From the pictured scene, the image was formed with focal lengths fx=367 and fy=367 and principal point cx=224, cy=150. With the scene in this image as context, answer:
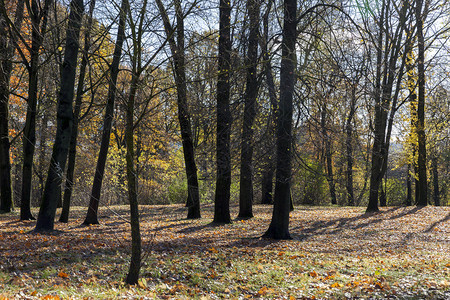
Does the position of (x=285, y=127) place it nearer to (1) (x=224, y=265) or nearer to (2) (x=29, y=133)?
(1) (x=224, y=265)

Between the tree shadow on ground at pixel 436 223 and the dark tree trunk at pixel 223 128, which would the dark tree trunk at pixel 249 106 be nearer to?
the dark tree trunk at pixel 223 128

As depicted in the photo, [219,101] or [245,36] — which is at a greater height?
[245,36]

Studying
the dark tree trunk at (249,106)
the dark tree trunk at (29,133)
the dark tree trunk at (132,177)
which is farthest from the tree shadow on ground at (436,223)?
the dark tree trunk at (29,133)

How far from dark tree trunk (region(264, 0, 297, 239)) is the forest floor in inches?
22.7

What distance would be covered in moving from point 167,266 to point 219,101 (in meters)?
6.39

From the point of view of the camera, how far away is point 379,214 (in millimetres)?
15789

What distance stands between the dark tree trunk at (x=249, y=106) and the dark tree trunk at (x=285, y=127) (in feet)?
2.42

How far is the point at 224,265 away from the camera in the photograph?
6.66 metres

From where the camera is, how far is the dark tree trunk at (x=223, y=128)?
10.5 metres

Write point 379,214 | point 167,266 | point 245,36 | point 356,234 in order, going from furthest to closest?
point 379,214 → point 356,234 → point 245,36 → point 167,266

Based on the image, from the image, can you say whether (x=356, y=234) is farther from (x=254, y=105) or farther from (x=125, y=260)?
(x=125, y=260)

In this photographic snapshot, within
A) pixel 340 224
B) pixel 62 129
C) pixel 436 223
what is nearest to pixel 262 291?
pixel 62 129

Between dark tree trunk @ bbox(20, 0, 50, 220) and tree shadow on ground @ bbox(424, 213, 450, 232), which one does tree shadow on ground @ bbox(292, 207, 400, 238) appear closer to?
tree shadow on ground @ bbox(424, 213, 450, 232)

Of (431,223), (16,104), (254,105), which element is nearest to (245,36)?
(254,105)
